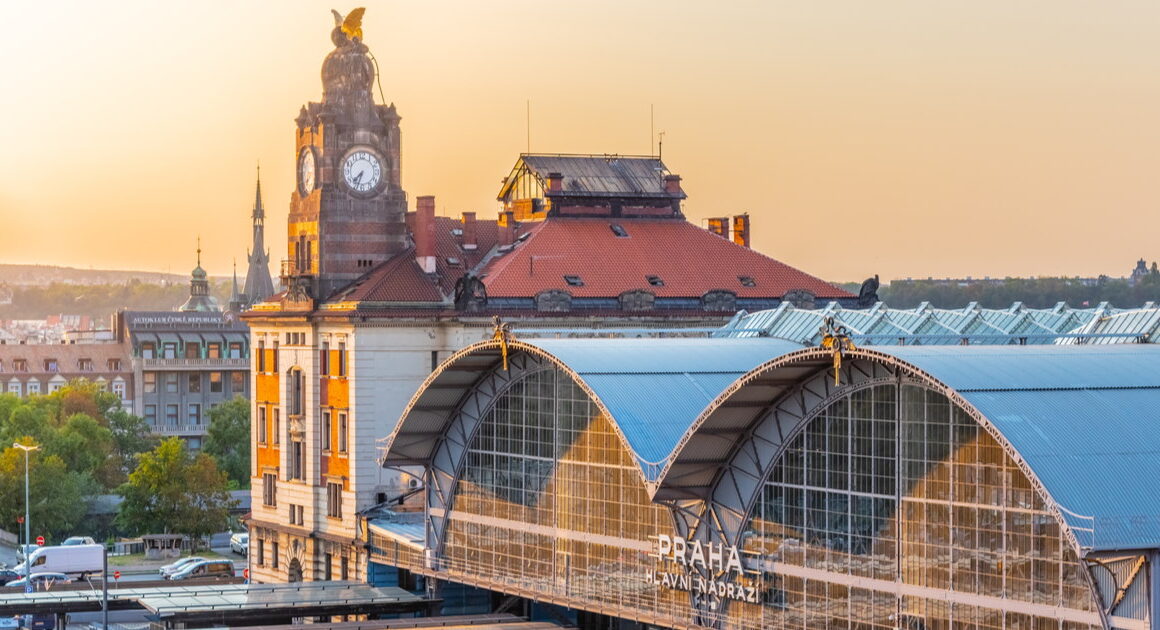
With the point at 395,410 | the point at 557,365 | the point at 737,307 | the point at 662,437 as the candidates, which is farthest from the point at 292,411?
the point at 662,437

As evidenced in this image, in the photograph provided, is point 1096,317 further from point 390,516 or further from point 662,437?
point 390,516

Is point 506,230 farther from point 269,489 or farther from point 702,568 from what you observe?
point 702,568

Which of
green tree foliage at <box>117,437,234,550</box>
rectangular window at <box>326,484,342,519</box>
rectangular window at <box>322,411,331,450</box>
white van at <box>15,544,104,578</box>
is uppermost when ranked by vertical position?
rectangular window at <box>322,411,331,450</box>

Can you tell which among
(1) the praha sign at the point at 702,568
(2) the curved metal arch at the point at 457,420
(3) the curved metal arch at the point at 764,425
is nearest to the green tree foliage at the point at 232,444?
(2) the curved metal arch at the point at 457,420

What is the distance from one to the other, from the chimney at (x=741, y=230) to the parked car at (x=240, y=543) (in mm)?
39307

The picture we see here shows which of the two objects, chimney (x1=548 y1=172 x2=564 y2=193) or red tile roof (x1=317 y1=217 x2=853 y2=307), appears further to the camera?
chimney (x1=548 y1=172 x2=564 y2=193)

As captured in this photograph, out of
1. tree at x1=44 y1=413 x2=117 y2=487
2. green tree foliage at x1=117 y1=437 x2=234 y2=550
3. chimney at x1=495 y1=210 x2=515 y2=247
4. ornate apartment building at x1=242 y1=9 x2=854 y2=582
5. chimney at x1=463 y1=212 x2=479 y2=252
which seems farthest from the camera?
tree at x1=44 y1=413 x2=117 y2=487

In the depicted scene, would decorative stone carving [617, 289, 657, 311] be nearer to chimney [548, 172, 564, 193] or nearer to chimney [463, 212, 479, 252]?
chimney [548, 172, 564, 193]

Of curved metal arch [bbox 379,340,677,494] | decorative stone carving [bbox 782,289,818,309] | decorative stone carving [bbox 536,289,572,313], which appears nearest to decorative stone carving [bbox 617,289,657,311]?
decorative stone carving [bbox 536,289,572,313]

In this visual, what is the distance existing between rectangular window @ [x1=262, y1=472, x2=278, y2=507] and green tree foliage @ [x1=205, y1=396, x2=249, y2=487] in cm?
6200

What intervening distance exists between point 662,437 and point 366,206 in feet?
149

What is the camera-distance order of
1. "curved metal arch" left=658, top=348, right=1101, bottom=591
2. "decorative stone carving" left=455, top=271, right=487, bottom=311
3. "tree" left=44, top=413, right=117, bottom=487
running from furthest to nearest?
"tree" left=44, top=413, right=117, bottom=487
"decorative stone carving" left=455, top=271, right=487, bottom=311
"curved metal arch" left=658, top=348, right=1101, bottom=591

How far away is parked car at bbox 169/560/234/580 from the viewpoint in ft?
447

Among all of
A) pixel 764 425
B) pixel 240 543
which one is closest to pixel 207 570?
pixel 240 543
